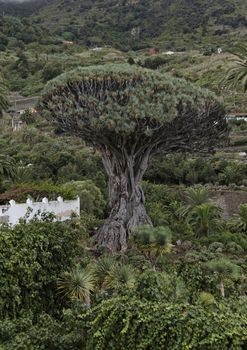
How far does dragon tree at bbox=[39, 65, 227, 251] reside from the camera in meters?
21.8

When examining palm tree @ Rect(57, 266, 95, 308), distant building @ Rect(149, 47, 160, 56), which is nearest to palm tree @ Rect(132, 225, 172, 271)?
palm tree @ Rect(57, 266, 95, 308)

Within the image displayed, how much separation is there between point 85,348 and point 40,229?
473cm

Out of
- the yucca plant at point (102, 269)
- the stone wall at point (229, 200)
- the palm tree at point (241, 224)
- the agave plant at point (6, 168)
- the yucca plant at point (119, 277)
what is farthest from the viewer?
the stone wall at point (229, 200)

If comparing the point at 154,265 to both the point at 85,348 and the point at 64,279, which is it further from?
the point at 85,348

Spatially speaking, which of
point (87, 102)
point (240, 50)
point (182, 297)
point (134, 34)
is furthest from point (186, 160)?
point (134, 34)

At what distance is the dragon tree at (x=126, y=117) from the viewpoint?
858 inches

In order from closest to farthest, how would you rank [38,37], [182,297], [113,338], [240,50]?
[113,338] → [182,297] → [240,50] → [38,37]

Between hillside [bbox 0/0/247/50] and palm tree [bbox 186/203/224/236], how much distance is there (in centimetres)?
7978

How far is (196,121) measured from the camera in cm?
2406

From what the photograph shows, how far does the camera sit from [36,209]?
821 inches

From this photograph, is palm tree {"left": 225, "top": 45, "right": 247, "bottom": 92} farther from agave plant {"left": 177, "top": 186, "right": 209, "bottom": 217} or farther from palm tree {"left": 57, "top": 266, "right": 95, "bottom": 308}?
palm tree {"left": 57, "top": 266, "right": 95, "bottom": 308}

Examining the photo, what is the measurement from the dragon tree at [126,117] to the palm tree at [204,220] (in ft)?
9.91

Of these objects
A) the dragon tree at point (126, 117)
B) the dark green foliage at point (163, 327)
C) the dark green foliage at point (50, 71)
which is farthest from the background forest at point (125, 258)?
the dragon tree at point (126, 117)

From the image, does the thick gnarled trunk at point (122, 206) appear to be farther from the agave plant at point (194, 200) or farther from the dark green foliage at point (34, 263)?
the dark green foliage at point (34, 263)
